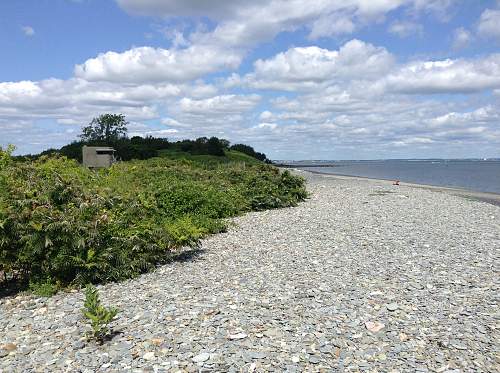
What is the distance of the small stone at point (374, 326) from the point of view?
6.32 metres

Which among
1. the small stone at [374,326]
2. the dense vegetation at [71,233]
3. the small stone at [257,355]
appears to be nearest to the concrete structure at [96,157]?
the dense vegetation at [71,233]

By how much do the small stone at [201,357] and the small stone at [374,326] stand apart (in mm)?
2229

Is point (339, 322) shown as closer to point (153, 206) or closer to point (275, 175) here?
point (153, 206)

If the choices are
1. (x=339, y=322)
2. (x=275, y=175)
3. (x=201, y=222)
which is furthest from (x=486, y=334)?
(x=275, y=175)

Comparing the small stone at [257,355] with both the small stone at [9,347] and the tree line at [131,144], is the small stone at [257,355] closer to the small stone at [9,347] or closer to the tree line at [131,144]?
the small stone at [9,347]

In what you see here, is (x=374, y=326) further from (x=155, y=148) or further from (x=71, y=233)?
(x=155, y=148)

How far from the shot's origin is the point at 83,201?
372 inches

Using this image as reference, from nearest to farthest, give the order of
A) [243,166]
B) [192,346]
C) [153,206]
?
[192,346] < [153,206] < [243,166]

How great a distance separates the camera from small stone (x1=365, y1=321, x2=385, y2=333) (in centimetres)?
632

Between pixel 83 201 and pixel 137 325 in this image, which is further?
pixel 83 201

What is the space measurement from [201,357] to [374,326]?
2.41m

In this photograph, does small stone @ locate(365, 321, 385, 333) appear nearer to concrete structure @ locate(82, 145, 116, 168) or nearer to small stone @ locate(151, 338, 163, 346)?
small stone @ locate(151, 338, 163, 346)

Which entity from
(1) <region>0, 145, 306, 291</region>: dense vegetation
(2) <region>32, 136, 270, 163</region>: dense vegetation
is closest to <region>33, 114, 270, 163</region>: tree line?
(2) <region>32, 136, 270, 163</region>: dense vegetation

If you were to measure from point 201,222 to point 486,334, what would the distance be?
31.4 ft
